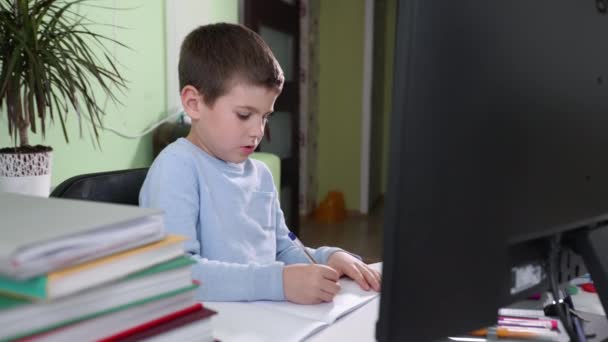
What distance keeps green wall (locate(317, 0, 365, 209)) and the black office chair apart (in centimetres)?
426

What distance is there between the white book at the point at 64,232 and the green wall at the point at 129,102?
5.13 feet

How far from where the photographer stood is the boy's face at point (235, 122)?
1097mm

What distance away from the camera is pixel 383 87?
6078mm

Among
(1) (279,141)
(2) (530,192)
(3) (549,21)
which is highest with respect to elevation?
(3) (549,21)

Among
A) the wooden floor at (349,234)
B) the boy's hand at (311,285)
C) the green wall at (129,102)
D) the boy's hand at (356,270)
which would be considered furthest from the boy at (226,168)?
the wooden floor at (349,234)

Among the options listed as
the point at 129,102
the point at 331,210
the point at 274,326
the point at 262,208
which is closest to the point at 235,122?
the point at 262,208

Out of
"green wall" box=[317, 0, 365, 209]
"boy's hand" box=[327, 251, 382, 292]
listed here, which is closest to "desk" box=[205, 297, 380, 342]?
"boy's hand" box=[327, 251, 382, 292]

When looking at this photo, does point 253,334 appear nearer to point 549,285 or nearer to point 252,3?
point 549,285

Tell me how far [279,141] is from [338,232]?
96 centimetres

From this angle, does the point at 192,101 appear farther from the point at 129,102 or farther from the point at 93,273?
the point at 129,102

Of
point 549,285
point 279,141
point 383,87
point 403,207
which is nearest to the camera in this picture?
point 403,207

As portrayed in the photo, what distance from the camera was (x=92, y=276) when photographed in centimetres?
43

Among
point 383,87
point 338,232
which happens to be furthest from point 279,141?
point 383,87

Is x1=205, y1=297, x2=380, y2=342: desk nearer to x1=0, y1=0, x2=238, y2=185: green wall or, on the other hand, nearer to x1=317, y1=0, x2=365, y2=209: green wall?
x1=0, y1=0, x2=238, y2=185: green wall
